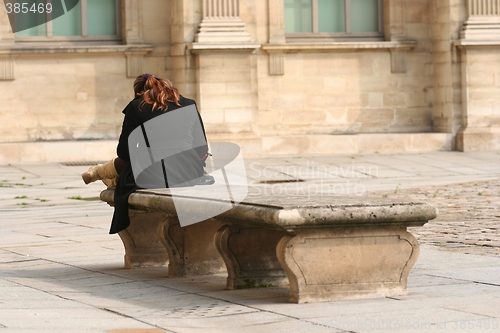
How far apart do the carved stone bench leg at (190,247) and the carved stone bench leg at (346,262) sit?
4.83ft

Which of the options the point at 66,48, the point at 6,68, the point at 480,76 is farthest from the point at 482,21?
the point at 6,68

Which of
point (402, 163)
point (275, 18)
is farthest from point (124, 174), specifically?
point (275, 18)

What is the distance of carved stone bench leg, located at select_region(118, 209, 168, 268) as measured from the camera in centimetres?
780

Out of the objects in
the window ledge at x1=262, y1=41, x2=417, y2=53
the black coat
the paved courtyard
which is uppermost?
the window ledge at x1=262, y1=41, x2=417, y2=53

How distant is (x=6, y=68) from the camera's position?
1875cm

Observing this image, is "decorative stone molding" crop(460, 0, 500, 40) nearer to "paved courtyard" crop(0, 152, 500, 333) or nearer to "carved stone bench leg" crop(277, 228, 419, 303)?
"paved courtyard" crop(0, 152, 500, 333)

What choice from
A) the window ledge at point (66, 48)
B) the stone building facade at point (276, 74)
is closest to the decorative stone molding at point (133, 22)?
the stone building facade at point (276, 74)

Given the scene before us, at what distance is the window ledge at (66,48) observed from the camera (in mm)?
18703

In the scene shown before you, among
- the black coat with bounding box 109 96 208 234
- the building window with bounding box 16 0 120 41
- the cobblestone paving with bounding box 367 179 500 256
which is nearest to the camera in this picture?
the black coat with bounding box 109 96 208 234

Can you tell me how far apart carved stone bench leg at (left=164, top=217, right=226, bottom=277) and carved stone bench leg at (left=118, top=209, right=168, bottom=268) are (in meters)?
0.53

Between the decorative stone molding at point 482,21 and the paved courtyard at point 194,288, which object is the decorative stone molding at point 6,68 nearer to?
the paved courtyard at point 194,288

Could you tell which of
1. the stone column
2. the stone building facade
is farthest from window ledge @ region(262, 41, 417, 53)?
the stone column

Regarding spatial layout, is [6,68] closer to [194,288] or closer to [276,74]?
[276,74]

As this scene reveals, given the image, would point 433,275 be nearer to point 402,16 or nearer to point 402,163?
point 402,163
